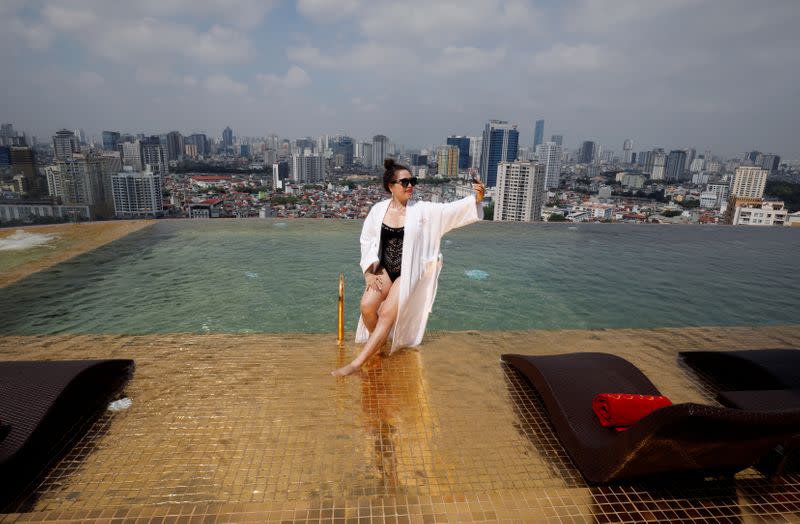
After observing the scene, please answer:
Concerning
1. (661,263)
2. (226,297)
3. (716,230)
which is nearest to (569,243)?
(661,263)

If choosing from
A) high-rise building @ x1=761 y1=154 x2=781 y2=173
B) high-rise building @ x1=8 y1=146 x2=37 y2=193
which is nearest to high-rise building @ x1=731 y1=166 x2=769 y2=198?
high-rise building @ x1=8 y1=146 x2=37 y2=193

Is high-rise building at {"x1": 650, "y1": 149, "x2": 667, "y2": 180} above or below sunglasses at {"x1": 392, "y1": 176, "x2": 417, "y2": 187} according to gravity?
above

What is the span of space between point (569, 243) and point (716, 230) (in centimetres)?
670

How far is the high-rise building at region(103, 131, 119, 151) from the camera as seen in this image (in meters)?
75.2

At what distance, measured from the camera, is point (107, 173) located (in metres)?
20.9

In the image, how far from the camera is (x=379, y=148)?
100 metres

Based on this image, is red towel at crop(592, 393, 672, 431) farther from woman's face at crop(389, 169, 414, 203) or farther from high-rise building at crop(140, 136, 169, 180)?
high-rise building at crop(140, 136, 169, 180)

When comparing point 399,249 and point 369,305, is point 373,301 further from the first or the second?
point 399,249

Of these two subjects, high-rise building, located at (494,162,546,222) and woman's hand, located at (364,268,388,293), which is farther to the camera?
high-rise building, located at (494,162,546,222)

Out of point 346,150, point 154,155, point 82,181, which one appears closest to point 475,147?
point 346,150

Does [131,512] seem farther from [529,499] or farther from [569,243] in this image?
[569,243]

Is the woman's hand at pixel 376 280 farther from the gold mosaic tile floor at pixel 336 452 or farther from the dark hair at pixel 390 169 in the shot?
the dark hair at pixel 390 169

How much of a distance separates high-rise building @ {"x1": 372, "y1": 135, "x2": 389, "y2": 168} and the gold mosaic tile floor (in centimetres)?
9752

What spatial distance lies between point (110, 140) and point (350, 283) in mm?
93131
